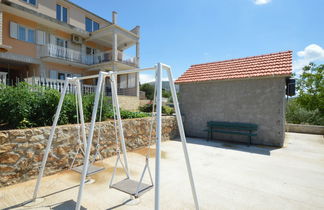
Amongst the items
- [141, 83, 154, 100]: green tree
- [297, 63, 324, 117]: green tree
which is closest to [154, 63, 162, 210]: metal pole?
[297, 63, 324, 117]: green tree

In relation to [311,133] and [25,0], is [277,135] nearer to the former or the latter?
[311,133]

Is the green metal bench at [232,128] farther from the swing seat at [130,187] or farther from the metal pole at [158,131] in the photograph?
the metal pole at [158,131]

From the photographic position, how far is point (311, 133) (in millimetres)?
10820

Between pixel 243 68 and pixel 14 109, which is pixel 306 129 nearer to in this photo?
pixel 243 68

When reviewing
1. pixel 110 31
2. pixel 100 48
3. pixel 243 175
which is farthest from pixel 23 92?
pixel 100 48

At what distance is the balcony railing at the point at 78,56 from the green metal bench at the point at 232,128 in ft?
35.4

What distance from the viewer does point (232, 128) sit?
328 inches

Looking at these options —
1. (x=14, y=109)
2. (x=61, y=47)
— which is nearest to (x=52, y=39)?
(x=61, y=47)

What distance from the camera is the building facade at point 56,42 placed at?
11.8 meters

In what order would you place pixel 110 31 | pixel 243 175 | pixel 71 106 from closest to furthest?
pixel 243 175
pixel 71 106
pixel 110 31

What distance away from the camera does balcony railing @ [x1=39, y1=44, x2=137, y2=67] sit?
13141 mm

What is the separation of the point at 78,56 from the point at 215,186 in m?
15.4

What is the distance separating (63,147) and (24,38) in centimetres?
1242

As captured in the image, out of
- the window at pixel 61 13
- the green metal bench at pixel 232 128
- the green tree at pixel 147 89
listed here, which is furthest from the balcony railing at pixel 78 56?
the green tree at pixel 147 89
